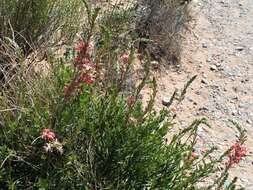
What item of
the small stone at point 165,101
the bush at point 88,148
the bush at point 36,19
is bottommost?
the small stone at point 165,101

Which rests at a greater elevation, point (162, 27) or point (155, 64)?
point (162, 27)

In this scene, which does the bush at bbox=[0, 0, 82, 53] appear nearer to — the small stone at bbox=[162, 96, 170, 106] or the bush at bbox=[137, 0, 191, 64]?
the small stone at bbox=[162, 96, 170, 106]

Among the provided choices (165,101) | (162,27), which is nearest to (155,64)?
(162,27)

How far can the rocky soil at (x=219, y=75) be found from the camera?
4.75m

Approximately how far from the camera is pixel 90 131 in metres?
2.93

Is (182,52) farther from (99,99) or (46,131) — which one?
(46,131)

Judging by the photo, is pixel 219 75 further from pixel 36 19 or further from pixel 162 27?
pixel 36 19

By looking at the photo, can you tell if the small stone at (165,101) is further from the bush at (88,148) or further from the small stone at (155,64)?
the bush at (88,148)

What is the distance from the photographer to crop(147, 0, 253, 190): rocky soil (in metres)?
4.75

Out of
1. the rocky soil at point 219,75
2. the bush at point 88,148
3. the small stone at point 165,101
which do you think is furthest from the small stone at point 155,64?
the bush at point 88,148

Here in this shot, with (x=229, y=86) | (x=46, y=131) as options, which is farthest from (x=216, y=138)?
(x=46, y=131)

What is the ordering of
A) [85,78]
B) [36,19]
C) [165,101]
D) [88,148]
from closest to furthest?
[85,78] < [88,148] < [36,19] < [165,101]

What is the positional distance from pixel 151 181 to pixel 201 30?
12.4ft

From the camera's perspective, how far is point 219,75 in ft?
18.3
